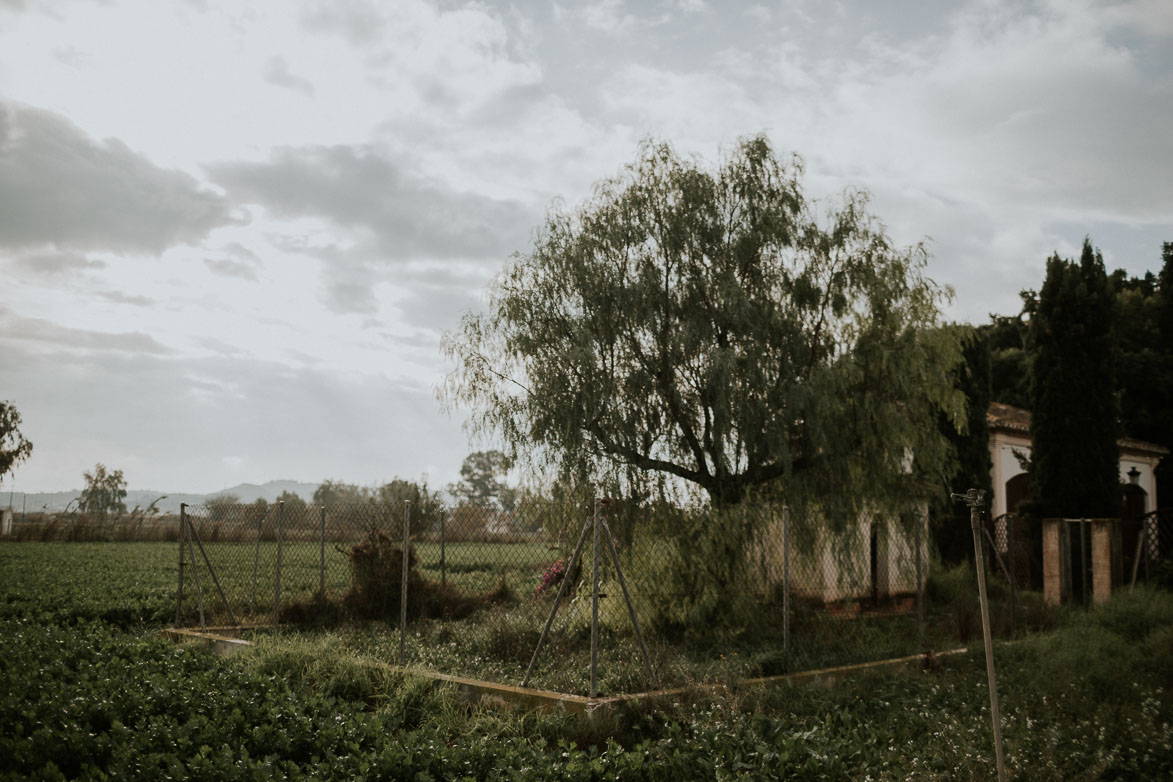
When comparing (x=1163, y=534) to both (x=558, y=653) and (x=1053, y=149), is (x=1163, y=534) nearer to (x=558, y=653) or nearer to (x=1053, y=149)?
(x=1053, y=149)

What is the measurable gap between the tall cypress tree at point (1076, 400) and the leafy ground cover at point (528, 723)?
8942mm

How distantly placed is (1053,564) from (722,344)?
8.41m

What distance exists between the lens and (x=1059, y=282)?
1809cm

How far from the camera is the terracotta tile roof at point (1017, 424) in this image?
73.9 ft

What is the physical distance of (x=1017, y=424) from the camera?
76.3 ft

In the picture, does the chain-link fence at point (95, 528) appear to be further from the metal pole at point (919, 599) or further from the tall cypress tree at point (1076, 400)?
the metal pole at point (919, 599)

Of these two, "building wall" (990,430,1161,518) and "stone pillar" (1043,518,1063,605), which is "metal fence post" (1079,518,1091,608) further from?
"building wall" (990,430,1161,518)

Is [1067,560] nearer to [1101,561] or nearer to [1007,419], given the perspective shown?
[1101,561]

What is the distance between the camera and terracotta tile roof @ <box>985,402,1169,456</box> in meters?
22.5

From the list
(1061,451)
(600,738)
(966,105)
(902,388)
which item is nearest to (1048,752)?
(600,738)

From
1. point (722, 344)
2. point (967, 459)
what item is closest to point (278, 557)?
point (722, 344)

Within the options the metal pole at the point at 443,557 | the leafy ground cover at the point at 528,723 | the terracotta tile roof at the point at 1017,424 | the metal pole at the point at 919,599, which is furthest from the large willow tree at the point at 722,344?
the terracotta tile roof at the point at 1017,424

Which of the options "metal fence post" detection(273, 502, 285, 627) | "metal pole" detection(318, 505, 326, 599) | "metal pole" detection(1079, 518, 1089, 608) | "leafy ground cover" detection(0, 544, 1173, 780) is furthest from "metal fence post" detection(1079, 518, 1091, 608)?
"metal fence post" detection(273, 502, 285, 627)

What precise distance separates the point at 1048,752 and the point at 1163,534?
586 inches
